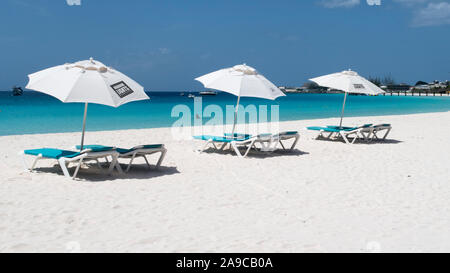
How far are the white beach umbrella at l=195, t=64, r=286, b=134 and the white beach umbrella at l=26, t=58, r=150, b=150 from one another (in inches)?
86.4

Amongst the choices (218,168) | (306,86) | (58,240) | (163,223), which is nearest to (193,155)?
(218,168)

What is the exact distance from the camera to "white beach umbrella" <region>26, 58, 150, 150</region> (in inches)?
226

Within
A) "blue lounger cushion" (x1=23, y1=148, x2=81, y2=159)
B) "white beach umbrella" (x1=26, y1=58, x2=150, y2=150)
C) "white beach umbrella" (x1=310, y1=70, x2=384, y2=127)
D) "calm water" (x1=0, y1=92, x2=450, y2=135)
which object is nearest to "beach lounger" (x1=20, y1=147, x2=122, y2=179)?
"blue lounger cushion" (x1=23, y1=148, x2=81, y2=159)

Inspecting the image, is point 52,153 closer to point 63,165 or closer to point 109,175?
point 63,165

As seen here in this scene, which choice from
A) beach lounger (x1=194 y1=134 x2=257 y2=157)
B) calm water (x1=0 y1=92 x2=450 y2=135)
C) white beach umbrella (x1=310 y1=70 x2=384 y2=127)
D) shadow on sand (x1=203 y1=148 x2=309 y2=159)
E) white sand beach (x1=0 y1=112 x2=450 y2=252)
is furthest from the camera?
A: calm water (x1=0 y1=92 x2=450 y2=135)

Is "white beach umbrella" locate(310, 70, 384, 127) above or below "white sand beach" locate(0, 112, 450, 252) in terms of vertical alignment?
above

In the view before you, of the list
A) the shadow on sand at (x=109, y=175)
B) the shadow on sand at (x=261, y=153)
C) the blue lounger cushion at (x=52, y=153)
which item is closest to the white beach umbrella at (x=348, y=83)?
the shadow on sand at (x=261, y=153)

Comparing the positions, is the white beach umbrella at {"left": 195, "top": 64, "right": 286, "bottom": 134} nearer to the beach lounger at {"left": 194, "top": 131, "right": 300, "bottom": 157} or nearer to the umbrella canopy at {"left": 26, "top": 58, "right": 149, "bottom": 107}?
the beach lounger at {"left": 194, "top": 131, "right": 300, "bottom": 157}

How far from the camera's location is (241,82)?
27.2 feet

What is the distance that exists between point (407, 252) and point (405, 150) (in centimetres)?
652

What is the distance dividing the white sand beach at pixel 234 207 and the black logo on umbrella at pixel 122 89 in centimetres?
123

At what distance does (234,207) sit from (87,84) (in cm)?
282

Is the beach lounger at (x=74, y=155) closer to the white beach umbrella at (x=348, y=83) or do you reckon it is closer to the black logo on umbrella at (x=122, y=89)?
the black logo on umbrella at (x=122, y=89)
